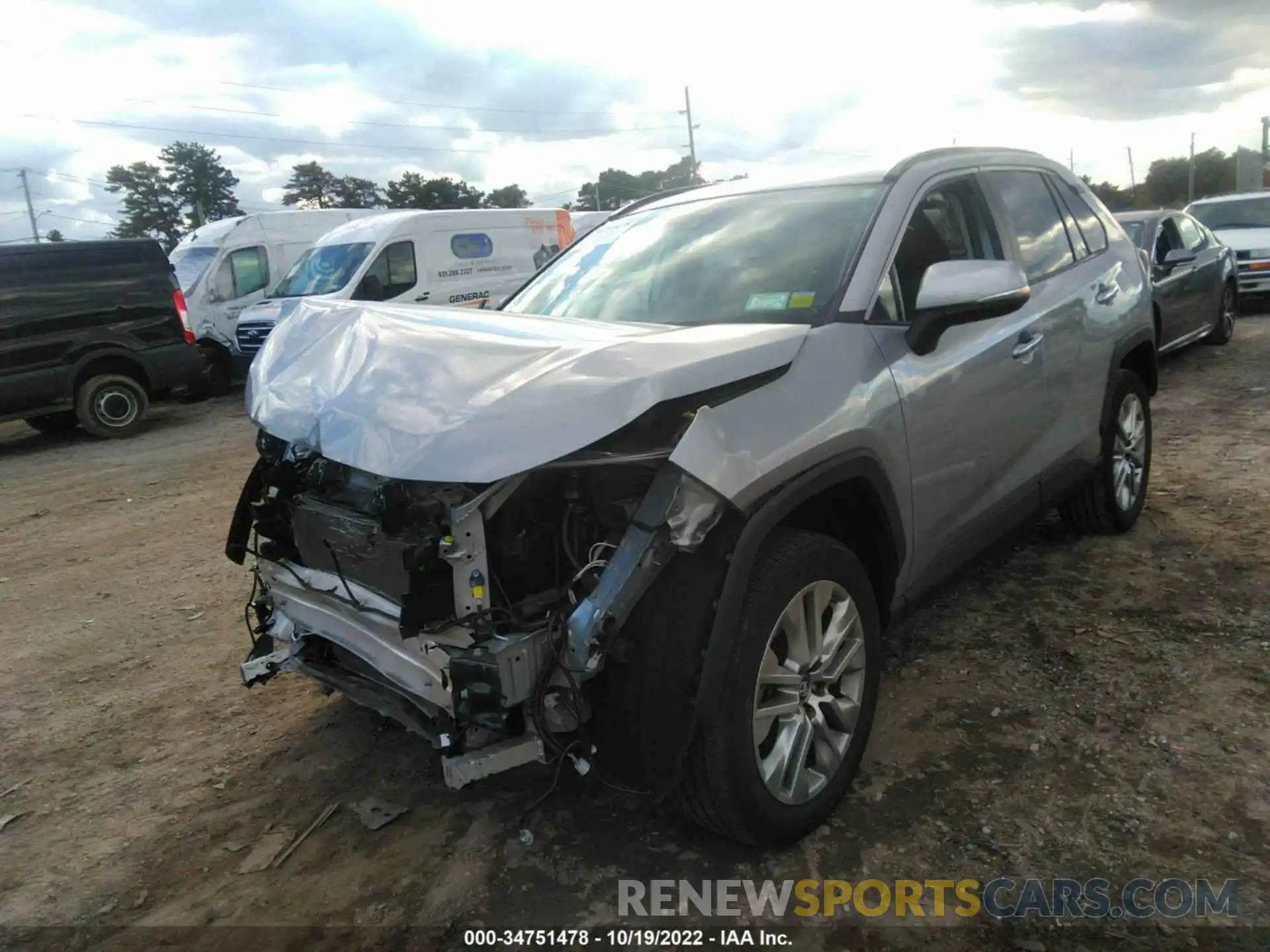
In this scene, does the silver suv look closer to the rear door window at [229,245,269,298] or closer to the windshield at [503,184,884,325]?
the windshield at [503,184,884,325]

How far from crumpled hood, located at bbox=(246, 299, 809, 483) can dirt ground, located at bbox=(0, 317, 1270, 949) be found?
1205 millimetres

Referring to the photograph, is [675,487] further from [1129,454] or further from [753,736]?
[1129,454]

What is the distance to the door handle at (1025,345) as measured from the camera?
3.39 meters

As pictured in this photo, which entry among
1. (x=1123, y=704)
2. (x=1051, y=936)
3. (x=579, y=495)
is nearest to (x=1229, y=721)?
(x=1123, y=704)

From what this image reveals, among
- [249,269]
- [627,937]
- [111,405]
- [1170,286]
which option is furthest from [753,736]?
[249,269]

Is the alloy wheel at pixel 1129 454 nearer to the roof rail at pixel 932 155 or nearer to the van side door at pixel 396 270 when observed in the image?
the roof rail at pixel 932 155

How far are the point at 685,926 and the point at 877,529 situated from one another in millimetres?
1251

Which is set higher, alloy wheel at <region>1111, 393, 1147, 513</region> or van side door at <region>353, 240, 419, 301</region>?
van side door at <region>353, 240, 419, 301</region>

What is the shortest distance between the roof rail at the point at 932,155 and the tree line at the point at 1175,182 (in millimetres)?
53126

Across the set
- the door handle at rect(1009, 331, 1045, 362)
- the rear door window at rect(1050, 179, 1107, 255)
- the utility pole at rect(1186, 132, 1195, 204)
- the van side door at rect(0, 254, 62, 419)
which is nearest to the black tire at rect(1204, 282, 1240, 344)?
the rear door window at rect(1050, 179, 1107, 255)

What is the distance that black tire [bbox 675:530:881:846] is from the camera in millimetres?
2254

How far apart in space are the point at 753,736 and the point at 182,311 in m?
10.7

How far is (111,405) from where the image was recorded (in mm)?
10695

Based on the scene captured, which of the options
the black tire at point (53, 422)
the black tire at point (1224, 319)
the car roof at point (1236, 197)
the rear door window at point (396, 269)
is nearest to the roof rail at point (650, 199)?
the black tire at point (1224, 319)
